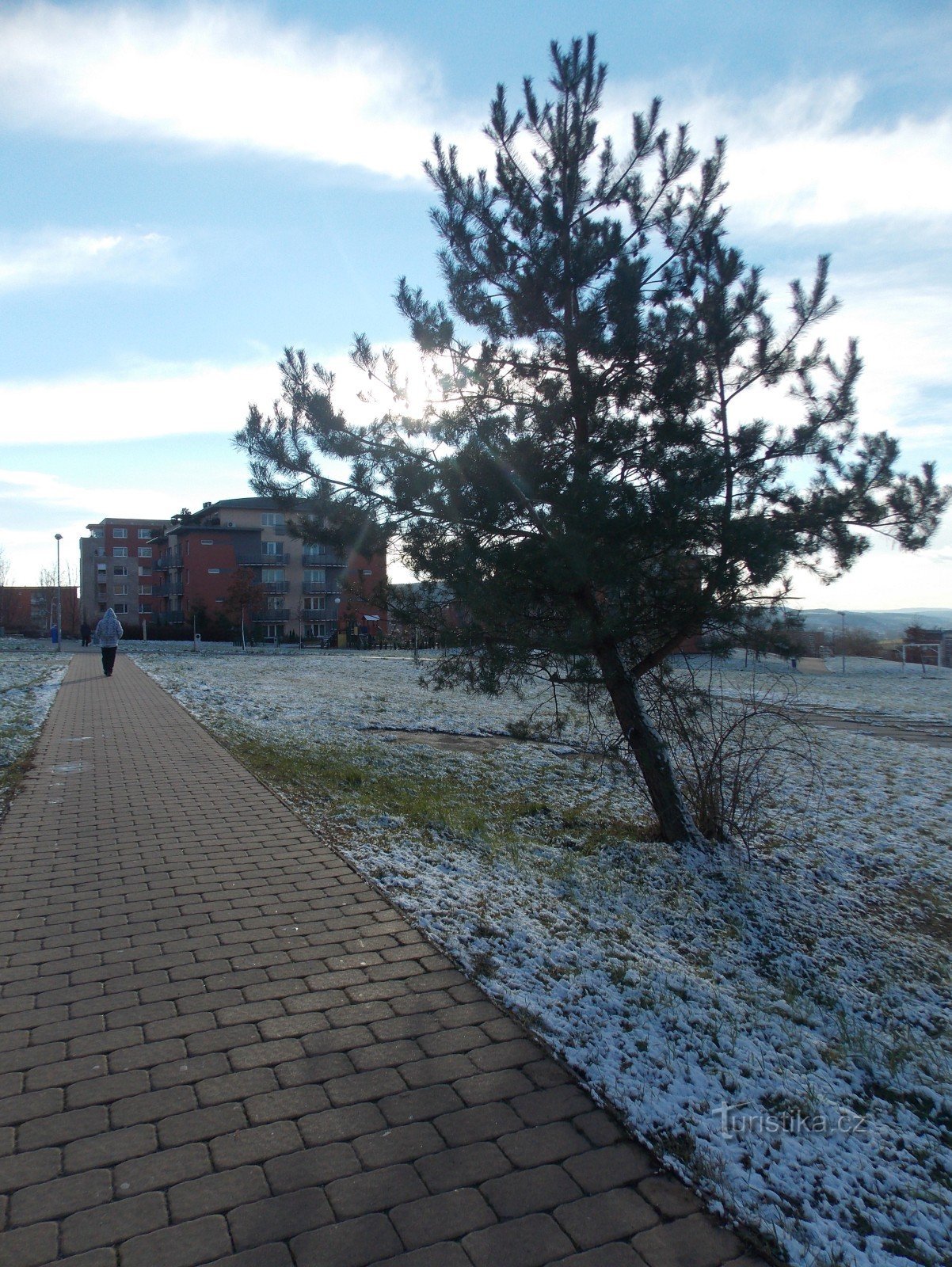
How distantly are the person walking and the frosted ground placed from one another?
30.2 ft

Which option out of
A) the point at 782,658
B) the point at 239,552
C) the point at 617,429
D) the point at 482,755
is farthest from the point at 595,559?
the point at 239,552

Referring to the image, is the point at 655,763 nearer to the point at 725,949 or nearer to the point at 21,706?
the point at 725,949

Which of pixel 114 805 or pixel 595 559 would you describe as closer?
pixel 595 559

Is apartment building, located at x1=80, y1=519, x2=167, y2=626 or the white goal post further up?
apartment building, located at x1=80, y1=519, x2=167, y2=626

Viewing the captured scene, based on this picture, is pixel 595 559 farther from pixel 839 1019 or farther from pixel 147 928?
pixel 147 928

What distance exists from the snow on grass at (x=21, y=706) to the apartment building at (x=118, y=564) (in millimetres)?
75223

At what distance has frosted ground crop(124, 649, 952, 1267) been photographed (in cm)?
271

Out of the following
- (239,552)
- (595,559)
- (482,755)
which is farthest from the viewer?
(239,552)

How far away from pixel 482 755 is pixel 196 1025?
7.17 m

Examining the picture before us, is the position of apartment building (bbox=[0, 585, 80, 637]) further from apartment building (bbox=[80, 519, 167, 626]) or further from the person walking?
the person walking

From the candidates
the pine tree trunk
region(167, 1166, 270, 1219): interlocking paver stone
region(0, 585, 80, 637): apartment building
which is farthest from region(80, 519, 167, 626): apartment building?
region(167, 1166, 270, 1219): interlocking paver stone

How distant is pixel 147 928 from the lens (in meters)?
4.30

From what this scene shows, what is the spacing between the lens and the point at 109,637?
726 inches

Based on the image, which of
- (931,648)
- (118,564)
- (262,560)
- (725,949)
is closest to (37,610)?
(118,564)
